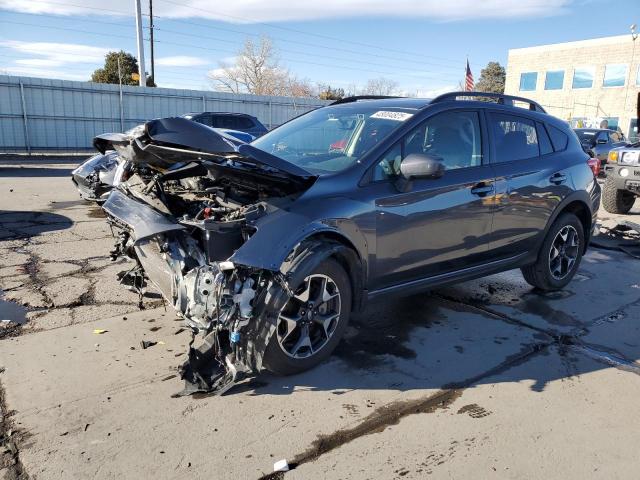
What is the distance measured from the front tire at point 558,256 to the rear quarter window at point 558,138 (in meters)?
0.67

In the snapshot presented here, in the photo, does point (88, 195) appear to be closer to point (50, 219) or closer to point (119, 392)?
point (50, 219)

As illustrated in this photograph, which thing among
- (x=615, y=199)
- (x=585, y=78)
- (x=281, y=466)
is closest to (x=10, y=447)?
(x=281, y=466)

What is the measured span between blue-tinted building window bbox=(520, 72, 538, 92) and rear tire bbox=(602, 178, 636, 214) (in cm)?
3871

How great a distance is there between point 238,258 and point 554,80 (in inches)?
1847

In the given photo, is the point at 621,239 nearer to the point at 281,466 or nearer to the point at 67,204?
the point at 281,466

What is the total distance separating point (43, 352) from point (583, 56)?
4646 cm

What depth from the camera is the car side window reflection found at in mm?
3842

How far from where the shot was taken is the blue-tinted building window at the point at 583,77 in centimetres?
4097

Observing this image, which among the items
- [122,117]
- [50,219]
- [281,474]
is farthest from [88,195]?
[122,117]

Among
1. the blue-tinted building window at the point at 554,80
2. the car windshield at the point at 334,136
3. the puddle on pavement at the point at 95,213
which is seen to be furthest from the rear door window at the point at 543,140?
the blue-tinted building window at the point at 554,80

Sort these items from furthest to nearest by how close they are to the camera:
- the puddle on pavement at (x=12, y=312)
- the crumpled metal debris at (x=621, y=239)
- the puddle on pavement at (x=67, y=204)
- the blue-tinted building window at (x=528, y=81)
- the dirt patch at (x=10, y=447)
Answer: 1. the blue-tinted building window at (x=528, y=81)
2. the puddle on pavement at (x=67, y=204)
3. the crumpled metal debris at (x=621, y=239)
4. the puddle on pavement at (x=12, y=312)
5. the dirt patch at (x=10, y=447)

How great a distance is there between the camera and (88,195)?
7.78m

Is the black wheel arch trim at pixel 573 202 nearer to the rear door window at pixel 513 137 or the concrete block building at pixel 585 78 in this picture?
the rear door window at pixel 513 137

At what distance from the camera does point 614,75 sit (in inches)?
1549
